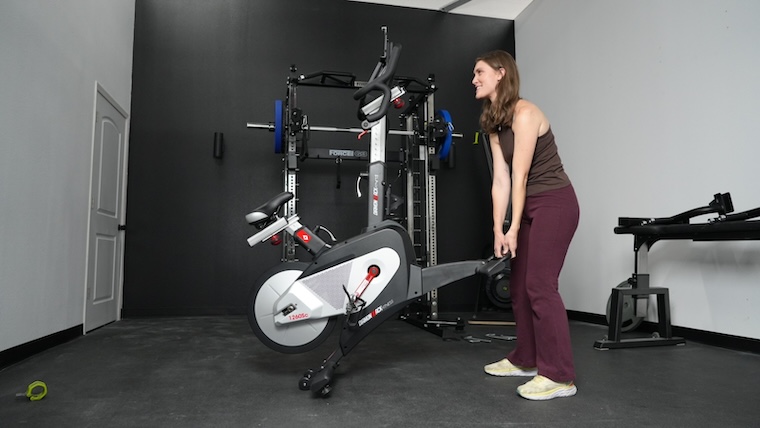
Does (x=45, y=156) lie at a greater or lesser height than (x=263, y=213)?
greater

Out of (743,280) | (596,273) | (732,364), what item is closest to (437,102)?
(596,273)

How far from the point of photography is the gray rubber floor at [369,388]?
1.65 m

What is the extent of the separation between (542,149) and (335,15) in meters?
3.74

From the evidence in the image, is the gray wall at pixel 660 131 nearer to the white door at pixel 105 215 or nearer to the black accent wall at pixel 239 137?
the black accent wall at pixel 239 137

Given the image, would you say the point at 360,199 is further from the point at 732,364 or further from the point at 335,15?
the point at 732,364

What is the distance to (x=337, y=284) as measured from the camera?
2057 millimetres

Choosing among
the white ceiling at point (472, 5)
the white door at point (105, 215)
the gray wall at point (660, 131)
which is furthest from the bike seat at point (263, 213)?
the white ceiling at point (472, 5)

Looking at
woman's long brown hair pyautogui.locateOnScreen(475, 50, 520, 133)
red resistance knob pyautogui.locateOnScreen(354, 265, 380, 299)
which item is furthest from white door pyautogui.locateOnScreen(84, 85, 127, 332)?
woman's long brown hair pyautogui.locateOnScreen(475, 50, 520, 133)

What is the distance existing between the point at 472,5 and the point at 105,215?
421cm

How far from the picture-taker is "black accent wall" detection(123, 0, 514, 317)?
4.55 metres

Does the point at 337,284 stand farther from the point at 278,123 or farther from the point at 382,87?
Result: the point at 278,123

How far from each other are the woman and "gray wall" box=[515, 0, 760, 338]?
164cm

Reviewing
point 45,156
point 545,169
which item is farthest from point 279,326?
point 45,156

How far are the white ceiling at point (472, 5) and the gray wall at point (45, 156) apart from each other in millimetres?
2981
